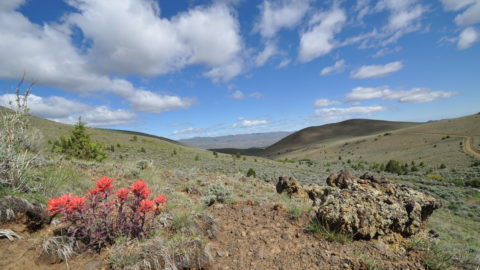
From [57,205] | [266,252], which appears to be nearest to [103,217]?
[57,205]

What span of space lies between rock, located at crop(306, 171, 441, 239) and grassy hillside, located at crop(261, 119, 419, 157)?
116 metres

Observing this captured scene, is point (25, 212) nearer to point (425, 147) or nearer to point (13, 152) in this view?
point (13, 152)

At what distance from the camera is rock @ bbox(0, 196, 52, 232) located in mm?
3281

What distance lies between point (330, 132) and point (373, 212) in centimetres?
14339

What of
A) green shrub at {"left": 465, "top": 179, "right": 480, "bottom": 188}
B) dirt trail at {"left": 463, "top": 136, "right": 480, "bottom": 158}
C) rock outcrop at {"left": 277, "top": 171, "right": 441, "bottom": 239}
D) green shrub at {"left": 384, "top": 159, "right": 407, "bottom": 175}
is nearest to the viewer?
rock outcrop at {"left": 277, "top": 171, "right": 441, "bottom": 239}

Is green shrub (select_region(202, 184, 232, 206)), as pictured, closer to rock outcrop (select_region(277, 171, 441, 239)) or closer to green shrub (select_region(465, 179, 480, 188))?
rock outcrop (select_region(277, 171, 441, 239))

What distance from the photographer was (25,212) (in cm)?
340

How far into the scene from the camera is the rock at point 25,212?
10.8 ft

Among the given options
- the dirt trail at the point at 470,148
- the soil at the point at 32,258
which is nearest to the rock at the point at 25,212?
the soil at the point at 32,258

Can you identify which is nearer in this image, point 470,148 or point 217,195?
point 217,195

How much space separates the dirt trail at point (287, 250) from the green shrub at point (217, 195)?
1209mm

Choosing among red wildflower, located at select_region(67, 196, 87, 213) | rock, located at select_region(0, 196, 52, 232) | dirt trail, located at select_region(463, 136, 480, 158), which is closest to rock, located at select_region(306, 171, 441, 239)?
red wildflower, located at select_region(67, 196, 87, 213)

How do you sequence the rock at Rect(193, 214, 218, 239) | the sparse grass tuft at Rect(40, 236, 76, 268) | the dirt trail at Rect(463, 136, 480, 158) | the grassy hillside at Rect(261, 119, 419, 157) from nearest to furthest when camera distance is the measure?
the sparse grass tuft at Rect(40, 236, 76, 268), the rock at Rect(193, 214, 218, 239), the dirt trail at Rect(463, 136, 480, 158), the grassy hillside at Rect(261, 119, 419, 157)

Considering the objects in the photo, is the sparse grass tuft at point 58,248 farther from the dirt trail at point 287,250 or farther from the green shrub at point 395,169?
the green shrub at point 395,169
